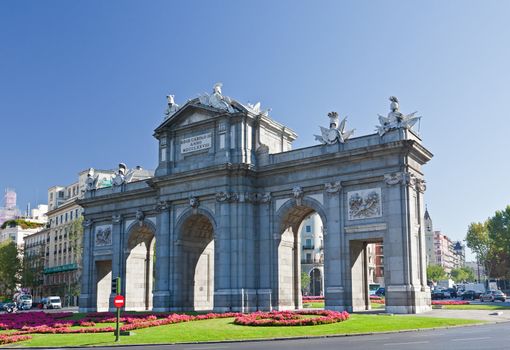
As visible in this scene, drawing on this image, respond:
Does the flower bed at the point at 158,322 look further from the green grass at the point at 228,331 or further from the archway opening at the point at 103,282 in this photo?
the archway opening at the point at 103,282

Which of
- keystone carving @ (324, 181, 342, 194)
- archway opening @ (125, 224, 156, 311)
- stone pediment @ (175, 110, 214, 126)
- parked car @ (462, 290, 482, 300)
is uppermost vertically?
stone pediment @ (175, 110, 214, 126)

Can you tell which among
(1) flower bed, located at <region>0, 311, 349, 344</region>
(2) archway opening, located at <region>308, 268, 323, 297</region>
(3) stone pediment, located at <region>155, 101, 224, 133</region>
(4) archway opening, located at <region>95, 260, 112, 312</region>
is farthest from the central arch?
(2) archway opening, located at <region>308, 268, 323, 297</region>

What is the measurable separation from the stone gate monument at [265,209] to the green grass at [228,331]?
8.06 m

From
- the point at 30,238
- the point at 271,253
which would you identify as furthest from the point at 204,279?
the point at 30,238

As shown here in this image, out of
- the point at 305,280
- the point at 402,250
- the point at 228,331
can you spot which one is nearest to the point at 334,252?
the point at 402,250

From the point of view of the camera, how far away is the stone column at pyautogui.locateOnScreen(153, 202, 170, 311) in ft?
172

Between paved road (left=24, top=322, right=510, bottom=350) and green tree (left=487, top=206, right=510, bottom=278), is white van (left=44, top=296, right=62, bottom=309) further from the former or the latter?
green tree (left=487, top=206, right=510, bottom=278)

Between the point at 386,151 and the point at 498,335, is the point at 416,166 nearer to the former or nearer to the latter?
the point at 386,151

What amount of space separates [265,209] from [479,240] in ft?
326

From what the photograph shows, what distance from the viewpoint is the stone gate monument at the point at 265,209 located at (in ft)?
143

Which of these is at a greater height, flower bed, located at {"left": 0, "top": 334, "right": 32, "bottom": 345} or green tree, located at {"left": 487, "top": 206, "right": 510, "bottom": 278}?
green tree, located at {"left": 487, "top": 206, "right": 510, "bottom": 278}

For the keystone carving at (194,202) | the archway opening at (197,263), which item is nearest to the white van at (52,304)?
the archway opening at (197,263)

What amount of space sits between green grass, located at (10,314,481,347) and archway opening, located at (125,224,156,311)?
25879 millimetres

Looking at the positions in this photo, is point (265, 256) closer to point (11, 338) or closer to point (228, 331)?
point (228, 331)
